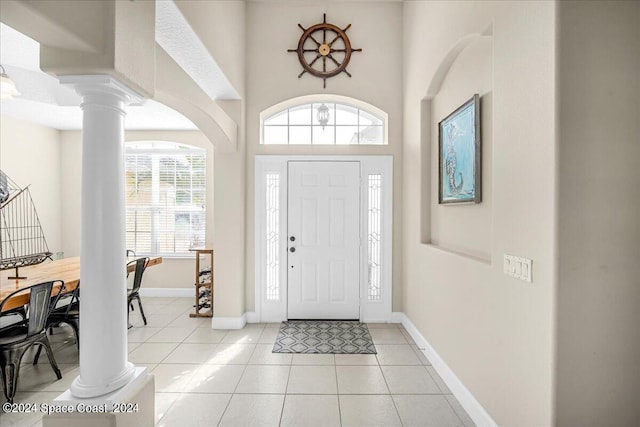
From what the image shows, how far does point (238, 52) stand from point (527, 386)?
411 centimetres

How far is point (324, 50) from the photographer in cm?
425

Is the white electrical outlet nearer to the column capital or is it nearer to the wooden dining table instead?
the column capital

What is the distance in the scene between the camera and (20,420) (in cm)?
232

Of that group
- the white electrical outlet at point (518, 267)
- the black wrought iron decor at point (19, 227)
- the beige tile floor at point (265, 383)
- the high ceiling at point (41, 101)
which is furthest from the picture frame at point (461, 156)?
the black wrought iron decor at point (19, 227)

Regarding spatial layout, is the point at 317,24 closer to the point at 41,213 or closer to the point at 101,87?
the point at 101,87

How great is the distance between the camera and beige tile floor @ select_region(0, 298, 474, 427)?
7.75 feet

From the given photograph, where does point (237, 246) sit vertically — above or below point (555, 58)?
below

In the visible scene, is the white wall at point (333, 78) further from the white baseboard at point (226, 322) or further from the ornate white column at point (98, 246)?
the ornate white column at point (98, 246)

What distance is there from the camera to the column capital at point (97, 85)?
1.68m

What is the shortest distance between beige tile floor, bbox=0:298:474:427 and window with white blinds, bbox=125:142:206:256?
201cm

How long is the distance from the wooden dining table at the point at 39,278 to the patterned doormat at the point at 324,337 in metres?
1.94

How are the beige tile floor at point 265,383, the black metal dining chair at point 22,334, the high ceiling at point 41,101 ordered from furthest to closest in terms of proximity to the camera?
the high ceiling at point 41,101 → the black metal dining chair at point 22,334 → the beige tile floor at point 265,383

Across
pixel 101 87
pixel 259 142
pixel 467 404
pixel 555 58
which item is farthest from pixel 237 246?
pixel 555 58

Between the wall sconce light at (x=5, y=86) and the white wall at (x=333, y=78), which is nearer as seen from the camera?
the wall sconce light at (x=5, y=86)
